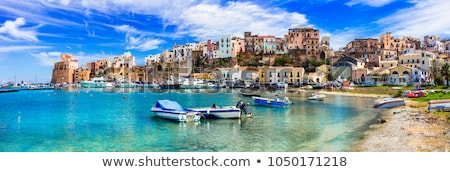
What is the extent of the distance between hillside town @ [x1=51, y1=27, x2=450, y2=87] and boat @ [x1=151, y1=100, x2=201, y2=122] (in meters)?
14.6

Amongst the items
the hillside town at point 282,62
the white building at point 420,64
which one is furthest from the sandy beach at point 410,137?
the hillside town at point 282,62

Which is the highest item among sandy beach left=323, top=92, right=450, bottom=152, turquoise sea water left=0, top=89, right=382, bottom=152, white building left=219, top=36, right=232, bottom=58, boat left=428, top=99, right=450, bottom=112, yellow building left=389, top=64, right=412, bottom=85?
white building left=219, top=36, right=232, bottom=58

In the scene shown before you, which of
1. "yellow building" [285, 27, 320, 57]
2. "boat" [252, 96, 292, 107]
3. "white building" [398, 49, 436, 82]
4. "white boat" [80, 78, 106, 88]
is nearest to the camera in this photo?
"boat" [252, 96, 292, 107]

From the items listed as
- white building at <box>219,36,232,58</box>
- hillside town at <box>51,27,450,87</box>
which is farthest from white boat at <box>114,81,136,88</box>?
white building at <box>219,36,232,58</box>

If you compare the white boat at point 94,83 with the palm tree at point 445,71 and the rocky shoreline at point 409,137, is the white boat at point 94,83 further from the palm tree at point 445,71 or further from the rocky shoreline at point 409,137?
the rocky shoreline at point 409,137

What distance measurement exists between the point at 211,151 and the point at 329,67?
25.3m

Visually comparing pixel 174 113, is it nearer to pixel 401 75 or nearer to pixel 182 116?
pixel 182 116

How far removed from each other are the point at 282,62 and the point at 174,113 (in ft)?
85.0

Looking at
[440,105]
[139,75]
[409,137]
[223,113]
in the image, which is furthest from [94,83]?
[409,137]

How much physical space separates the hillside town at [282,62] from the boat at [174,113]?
14.6 meters

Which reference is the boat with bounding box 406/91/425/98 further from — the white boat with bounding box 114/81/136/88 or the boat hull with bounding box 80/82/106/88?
the boat hull with bounding box 80/82/106/88

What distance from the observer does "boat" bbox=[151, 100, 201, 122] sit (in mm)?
9102

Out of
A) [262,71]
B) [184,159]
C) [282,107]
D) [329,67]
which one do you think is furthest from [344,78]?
[184,159]

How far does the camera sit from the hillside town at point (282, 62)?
27.2 m
